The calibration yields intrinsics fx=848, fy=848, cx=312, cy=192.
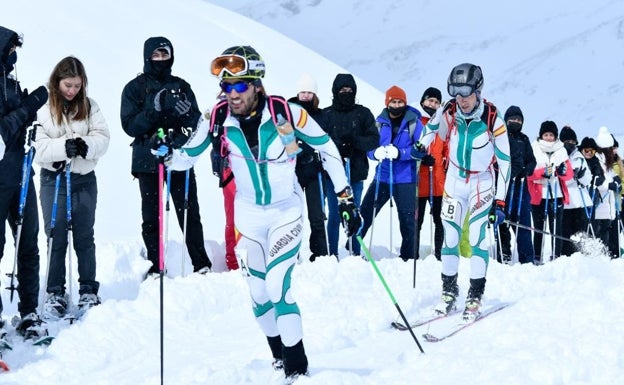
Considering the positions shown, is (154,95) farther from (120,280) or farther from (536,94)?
(536,94)

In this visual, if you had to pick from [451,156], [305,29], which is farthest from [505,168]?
[305,29]

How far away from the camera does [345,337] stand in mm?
7359

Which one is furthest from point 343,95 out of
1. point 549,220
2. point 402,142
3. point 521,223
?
point 549,220

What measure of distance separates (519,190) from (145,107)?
6817 mm

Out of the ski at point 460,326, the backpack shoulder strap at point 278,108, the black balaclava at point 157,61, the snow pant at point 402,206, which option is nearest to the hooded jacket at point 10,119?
the black balaclava at point 157,61

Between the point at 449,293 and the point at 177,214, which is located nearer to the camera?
the point at 449,293

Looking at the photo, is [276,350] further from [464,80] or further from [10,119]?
[464,80]

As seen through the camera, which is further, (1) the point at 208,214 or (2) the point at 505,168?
(1) the point at 208,214

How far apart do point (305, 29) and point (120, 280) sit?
141m

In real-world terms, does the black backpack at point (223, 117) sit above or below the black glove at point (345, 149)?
below

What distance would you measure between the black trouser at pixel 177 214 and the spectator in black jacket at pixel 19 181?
1443 millimetres

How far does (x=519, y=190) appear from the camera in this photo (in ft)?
42.8

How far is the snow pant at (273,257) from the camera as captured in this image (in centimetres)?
589

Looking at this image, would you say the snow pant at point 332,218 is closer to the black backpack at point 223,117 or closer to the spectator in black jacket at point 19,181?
the spectator in black jacket at point 19,181
